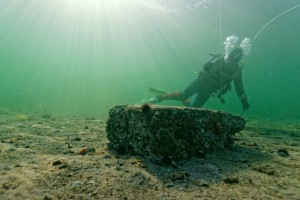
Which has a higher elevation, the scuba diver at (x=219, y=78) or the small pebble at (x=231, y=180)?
the scuba diver at (x=219, y=78)

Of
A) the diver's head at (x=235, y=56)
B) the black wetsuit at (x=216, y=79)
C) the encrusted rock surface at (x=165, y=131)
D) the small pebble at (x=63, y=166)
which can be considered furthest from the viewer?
the diver's head at (x=235, y=56)

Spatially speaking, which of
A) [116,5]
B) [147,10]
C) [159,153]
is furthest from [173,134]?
[116,5]

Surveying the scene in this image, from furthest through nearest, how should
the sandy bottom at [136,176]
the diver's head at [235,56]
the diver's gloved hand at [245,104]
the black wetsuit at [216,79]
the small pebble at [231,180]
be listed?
the diver's head at [235,56]
the black wetsuit at [216,79]
the diver's gloved hand at [245,104]
the small pebble at [231,180]
the sandy bottom at [136,176]

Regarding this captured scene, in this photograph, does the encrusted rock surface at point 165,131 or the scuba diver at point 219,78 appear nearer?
the encrusted rock surface at point 165,131

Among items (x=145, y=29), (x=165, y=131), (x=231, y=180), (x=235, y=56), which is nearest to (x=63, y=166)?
(x=165, y=131)

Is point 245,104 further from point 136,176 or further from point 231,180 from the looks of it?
point 136,176

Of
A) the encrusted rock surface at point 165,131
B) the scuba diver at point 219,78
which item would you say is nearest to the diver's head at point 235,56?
the scuba diver at point 219,78

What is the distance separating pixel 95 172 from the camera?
3756 mm

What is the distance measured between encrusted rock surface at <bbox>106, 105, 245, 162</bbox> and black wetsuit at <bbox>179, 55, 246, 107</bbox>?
626cm

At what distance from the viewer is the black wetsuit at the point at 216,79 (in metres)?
11.2

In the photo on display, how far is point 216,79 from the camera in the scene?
11.8 m

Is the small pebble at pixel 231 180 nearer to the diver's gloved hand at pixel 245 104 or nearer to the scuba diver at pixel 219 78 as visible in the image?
the diver's gloved hand at pixel 245 104

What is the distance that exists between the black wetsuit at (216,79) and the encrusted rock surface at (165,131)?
20.5 feet

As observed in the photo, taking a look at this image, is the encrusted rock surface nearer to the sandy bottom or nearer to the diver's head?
the sandy bottom
